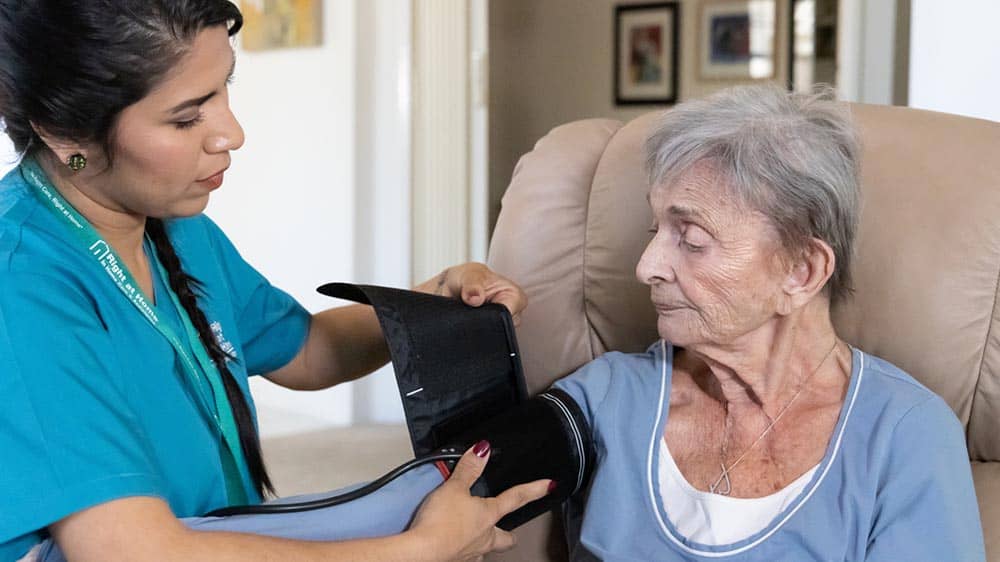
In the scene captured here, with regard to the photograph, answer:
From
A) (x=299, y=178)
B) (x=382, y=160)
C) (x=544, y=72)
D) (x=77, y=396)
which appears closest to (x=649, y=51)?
(x=544, y=72)

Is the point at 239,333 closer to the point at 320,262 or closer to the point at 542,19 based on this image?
the point at 320,262

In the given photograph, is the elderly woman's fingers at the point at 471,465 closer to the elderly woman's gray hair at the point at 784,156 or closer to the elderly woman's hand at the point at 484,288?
the elderly woman's hand at the point at 484,288

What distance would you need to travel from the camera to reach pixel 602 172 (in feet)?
5.05

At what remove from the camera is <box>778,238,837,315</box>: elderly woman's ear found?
126cm

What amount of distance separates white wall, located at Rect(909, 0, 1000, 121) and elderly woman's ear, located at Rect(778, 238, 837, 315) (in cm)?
79

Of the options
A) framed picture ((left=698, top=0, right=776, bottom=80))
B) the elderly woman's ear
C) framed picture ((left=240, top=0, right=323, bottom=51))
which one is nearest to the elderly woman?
the elderly woman's ear

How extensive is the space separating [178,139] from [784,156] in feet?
2.20

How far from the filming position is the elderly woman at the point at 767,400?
3.96ft

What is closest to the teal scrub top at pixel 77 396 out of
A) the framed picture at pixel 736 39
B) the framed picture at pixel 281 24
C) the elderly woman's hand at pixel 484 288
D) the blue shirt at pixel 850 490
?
the elderly woman's hand at pixel 484 288

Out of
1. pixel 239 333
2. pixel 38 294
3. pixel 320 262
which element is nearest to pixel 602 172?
pixel 239 333

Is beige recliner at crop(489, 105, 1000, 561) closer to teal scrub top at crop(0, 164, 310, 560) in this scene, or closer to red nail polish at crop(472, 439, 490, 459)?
red nail polish at crop(472, 439, 490, 459)

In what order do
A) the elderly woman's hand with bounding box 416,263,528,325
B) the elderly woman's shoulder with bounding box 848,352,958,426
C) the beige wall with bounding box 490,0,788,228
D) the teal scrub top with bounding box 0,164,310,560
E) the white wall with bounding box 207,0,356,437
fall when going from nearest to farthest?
the teal scrub top with bounding box 0,164,310,560 → the elderly woman's shoulder with bounding box 848,352,958,426 → the elderly woman's hand with bounding box 416,263,528,325 → the white wall with bounding box 207,0,356,437 → the beige wall with bounding box 490,0,788,228

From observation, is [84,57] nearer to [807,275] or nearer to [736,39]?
[807,275]

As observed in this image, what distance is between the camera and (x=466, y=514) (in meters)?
1.20
